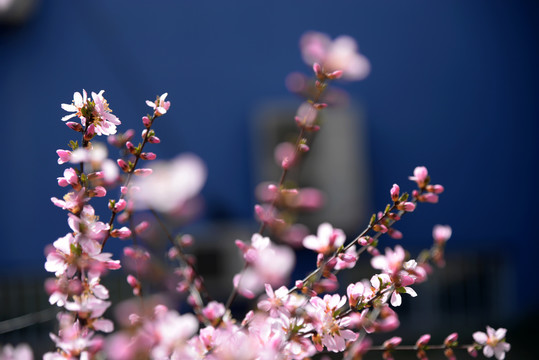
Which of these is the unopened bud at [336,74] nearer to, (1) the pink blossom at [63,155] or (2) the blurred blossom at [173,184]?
(1) the pink blossom at [63,155]

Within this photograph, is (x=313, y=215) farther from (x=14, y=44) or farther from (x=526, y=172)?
(x=14, y=44)

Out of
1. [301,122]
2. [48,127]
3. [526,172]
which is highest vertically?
[48,127]

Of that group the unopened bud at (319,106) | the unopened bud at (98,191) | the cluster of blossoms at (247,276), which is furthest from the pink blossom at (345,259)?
the unopened bud at (98,191)

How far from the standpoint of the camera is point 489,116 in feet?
14.6

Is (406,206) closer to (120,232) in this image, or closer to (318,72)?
(318,72)

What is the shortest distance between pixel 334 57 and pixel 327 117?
11.2 ft

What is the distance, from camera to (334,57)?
2.64 feet

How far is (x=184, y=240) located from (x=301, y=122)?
0.28 meters

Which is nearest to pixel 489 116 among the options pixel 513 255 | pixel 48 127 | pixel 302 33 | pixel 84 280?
pixel 513 255

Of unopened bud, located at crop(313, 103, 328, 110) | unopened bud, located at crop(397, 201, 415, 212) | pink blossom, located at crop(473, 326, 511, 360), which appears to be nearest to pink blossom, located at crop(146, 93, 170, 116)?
unopened bud, located at crop(313, 103, 328, 110)

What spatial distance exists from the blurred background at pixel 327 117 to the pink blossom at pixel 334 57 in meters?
3.19

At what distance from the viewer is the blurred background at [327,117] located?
13.3 feet

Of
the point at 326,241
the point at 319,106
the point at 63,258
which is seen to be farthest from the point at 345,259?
the point at 63,258

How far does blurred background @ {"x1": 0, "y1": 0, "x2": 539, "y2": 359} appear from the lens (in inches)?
160
